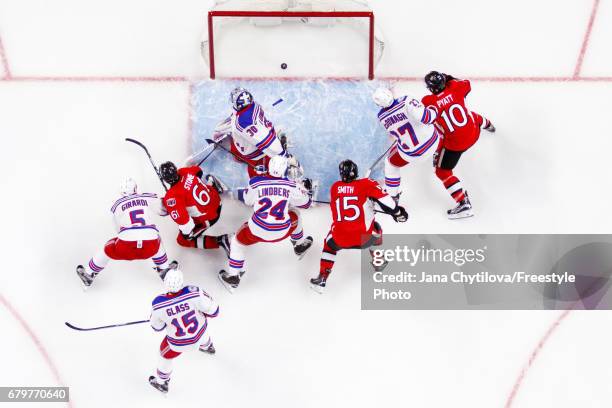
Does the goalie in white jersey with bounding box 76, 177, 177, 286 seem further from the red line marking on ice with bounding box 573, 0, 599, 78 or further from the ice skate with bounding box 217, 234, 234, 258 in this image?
the red line marking on ice with bounding box 573, 0, 599, 78

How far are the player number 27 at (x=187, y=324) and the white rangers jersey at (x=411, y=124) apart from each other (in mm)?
1638

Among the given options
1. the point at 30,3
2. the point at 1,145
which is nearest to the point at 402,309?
the point at 1,145

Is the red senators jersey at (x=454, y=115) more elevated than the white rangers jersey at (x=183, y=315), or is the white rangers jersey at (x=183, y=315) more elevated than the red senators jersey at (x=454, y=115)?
the red senators jersey at (x=454, y=115)

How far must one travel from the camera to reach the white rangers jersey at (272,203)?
215 inches

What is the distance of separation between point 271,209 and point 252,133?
54 centimetres

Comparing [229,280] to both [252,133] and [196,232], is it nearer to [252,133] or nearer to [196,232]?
[196,232]

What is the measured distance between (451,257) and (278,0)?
211 cm

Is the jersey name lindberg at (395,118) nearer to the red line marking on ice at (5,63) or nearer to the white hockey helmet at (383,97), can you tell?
the white hockey helmet at (383,97)

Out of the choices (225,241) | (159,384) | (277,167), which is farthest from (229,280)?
(277,167)

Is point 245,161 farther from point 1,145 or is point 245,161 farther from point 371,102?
point 1,145

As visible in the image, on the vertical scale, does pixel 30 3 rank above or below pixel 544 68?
above

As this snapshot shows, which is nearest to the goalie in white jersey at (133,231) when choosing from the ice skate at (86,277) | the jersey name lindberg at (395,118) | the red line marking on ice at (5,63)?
the ice skate at (86,277)

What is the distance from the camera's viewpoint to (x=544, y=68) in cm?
640

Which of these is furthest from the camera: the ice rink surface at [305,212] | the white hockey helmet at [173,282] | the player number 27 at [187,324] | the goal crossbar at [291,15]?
the goal crossbar at [291,15]
